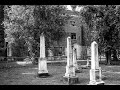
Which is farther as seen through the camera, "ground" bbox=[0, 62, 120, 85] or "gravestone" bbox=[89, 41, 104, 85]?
"ground" bbox=[0, 62, 120, 85]

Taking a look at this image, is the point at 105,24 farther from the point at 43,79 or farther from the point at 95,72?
the point at 95,72

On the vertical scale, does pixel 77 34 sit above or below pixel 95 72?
above

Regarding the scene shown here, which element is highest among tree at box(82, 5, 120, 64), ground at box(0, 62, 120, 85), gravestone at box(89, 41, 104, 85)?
tree at box(82, 5, 120, 64)

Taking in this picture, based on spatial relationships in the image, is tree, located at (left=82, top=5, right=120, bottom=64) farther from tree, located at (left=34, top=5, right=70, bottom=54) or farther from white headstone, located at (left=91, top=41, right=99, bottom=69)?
white headstone, located at (left=91, top=41, right=99, bottom=69)

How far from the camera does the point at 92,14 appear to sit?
84.3ft

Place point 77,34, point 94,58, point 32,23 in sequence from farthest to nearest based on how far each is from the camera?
point 77,34, point 32,23, point 94,58

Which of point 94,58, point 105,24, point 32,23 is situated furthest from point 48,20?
point 94,58

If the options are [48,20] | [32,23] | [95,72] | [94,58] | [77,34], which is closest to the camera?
[95,72]

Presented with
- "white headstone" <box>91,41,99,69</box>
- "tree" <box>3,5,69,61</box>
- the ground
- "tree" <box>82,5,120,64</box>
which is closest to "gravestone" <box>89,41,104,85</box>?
"white headstone" <box>91,41,99,69</box>

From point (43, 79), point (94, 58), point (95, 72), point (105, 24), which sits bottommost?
point (43, 79)

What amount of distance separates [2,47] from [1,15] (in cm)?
631

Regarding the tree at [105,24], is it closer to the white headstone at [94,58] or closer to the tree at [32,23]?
the tree at [32,23]

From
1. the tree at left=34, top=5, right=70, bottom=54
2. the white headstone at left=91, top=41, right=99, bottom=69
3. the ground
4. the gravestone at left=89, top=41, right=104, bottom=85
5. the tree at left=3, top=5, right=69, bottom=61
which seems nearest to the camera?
the gravestone at left=89, top=41, right=104, bottom=85

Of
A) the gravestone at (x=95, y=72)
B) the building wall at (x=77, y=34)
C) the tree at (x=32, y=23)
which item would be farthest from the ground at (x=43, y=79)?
the building wall at (x=77, y=34)
